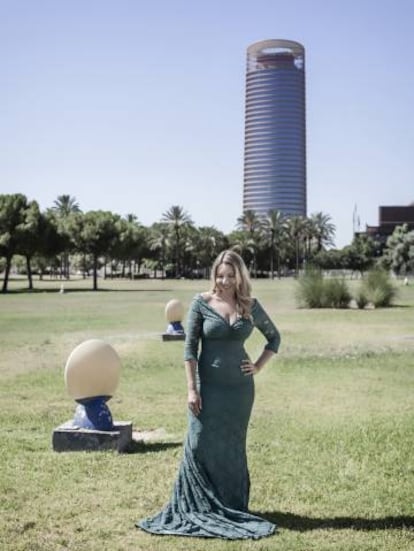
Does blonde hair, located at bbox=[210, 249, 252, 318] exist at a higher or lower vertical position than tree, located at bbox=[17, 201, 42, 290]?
lower

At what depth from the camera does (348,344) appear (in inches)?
748

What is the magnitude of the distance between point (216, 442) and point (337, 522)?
125cm

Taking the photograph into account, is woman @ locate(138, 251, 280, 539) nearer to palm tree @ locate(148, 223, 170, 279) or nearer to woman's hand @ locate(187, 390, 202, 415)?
woman's hand @ locate(187, 390, 202, 415)

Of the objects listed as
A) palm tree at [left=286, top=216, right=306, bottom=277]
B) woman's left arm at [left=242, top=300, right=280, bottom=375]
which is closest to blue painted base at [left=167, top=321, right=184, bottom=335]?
woman's left arm at [left=242, top=300, right=280, bottom=375]

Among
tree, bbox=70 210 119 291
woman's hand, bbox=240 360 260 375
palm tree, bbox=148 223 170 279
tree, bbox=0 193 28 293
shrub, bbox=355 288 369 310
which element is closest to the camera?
woman's hand, bbox=240 360 260 375

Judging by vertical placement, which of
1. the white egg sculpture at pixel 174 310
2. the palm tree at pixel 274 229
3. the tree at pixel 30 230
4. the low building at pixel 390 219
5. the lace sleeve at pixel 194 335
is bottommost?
the white egg sculpture at pixel 174 310

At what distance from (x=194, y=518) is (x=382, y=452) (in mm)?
3268

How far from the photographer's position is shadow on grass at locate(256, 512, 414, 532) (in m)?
5.57

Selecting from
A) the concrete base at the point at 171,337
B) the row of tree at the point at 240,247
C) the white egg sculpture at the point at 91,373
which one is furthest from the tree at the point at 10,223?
the white egg sculpture at the point at 91,373

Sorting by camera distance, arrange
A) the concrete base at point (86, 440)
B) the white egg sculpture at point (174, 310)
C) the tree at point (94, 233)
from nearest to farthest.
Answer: the concrete base at point (86, 440) → the white egg sculpture at point (174, 310) → the tree at point (94, 233)

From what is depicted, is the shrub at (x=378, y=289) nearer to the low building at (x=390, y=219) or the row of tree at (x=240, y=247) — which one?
the row of tree at (x=240, y=247)

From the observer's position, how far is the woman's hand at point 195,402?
530 cm

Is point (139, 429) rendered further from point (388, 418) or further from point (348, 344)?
point (348, 344)

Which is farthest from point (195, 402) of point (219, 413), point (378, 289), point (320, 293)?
point (378, 289)
